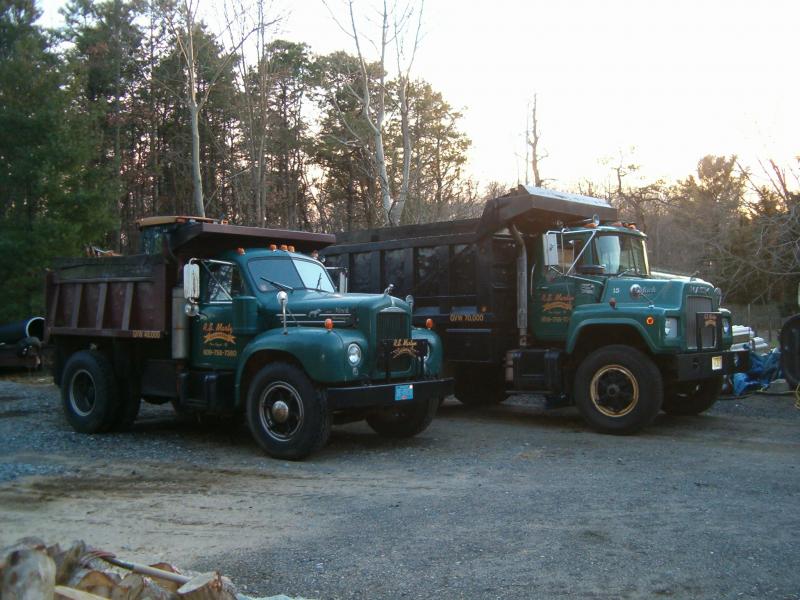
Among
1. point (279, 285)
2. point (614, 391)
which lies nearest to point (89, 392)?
point (279, 285)

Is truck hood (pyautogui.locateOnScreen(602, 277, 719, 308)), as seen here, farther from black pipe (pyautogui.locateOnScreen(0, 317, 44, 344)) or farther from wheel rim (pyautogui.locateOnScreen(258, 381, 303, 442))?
black pipe (pyautogui.locateOnScreen(0, 317, 44, 344))

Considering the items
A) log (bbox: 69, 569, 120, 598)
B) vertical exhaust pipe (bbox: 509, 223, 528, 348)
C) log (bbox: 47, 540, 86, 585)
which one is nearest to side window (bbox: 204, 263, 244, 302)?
vertical exhaust pipe (bbox: 509, 223, 528, 348)

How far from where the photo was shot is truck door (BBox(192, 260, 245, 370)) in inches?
373

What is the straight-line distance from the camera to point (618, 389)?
10117 millimetres

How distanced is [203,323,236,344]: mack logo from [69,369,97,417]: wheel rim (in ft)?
6.87

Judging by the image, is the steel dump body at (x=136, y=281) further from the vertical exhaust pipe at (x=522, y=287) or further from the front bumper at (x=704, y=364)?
the front bumper at (x=704, y=364)

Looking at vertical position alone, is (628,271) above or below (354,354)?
above

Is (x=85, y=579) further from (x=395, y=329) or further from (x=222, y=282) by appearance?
(x=222, y=282)

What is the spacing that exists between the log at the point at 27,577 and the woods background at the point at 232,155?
51.2ft

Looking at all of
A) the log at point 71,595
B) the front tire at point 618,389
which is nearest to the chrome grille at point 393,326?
the front tire at point 618,389

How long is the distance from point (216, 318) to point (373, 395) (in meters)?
2.41

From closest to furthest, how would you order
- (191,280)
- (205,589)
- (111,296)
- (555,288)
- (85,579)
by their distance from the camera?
(205,589) → (85,579) → (191,280) → (111,296) → (555,288)

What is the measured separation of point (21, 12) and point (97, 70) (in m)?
4.23

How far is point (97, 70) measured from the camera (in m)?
31.8
